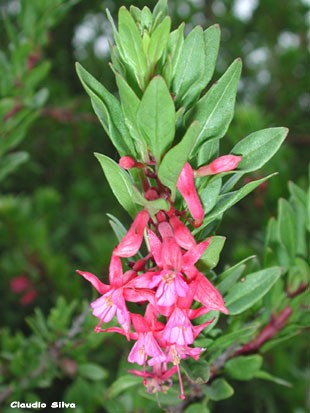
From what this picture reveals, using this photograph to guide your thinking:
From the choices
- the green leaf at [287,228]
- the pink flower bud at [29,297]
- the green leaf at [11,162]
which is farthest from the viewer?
the pink flower bud at [29,297]

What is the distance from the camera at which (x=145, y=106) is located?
508mm

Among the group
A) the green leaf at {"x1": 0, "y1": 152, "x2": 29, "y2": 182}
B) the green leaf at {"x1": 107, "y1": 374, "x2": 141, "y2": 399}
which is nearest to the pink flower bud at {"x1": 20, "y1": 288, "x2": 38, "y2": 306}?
the green leaf at {"x1": 0, "y1": 152, "x2": 29, "y2": 182}

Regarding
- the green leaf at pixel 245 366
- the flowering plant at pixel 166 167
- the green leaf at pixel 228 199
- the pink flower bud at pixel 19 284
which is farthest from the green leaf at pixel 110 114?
the pink flower bud at pixel 19 284

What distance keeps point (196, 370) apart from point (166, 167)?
272 millimetres

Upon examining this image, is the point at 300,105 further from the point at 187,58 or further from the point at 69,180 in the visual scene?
the point at 187,58

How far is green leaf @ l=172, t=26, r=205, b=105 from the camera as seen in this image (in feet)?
1.88

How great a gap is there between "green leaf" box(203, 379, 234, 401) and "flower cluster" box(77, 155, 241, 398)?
5.5 inches

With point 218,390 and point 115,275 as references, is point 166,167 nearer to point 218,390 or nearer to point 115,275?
point 115,275

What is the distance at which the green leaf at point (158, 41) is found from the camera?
21.3 inches

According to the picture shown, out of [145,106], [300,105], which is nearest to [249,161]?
[145,106]

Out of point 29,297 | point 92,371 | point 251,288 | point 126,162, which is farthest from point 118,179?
point 29,297

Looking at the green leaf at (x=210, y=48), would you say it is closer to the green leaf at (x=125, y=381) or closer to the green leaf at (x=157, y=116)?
the green leaf at (x=157, y=116)

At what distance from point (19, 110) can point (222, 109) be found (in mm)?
692

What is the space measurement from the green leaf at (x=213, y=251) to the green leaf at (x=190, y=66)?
0.50 feet
